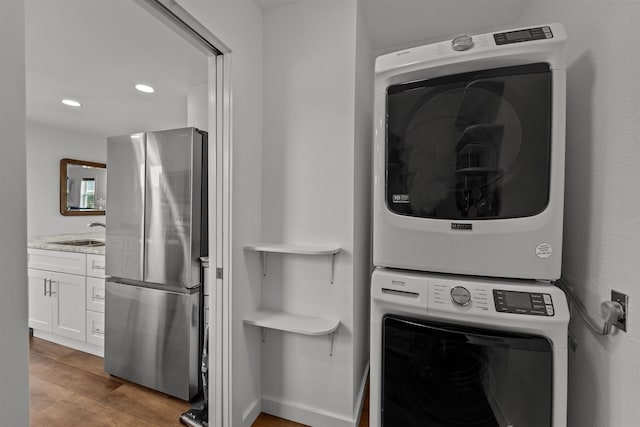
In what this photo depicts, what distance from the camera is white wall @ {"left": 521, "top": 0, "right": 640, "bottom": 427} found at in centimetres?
84

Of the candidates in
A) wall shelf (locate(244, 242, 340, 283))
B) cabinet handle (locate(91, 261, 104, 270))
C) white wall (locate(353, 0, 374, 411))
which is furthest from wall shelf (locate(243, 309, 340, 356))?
cabinet handle (locate(91, 261, 104, 270))

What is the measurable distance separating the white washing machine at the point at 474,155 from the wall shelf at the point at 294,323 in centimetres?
59

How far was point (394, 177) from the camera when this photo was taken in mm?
1177

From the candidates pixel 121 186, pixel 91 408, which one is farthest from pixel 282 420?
pixel 121 186

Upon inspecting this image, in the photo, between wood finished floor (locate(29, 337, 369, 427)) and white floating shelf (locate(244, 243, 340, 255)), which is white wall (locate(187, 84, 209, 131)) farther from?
wood finished floor (locate(29, 337, 369, 427))

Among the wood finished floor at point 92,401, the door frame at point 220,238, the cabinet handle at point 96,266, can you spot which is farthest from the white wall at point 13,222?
the cabinet handle at point 96,266

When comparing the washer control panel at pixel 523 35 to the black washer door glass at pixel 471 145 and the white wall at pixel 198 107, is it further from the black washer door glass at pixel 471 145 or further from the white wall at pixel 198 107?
the white wall at pixel 198 107

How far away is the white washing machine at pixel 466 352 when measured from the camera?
36.5 inches

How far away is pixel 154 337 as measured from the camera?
79.1 inches

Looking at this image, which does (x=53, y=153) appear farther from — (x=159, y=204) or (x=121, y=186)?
(x=159, y=204)

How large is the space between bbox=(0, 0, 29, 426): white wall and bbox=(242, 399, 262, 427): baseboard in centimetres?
115

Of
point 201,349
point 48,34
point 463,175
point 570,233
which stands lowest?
point 201,349

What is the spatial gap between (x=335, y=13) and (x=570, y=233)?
161cm

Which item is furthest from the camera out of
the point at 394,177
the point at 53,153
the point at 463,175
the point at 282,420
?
the point at 53,153
